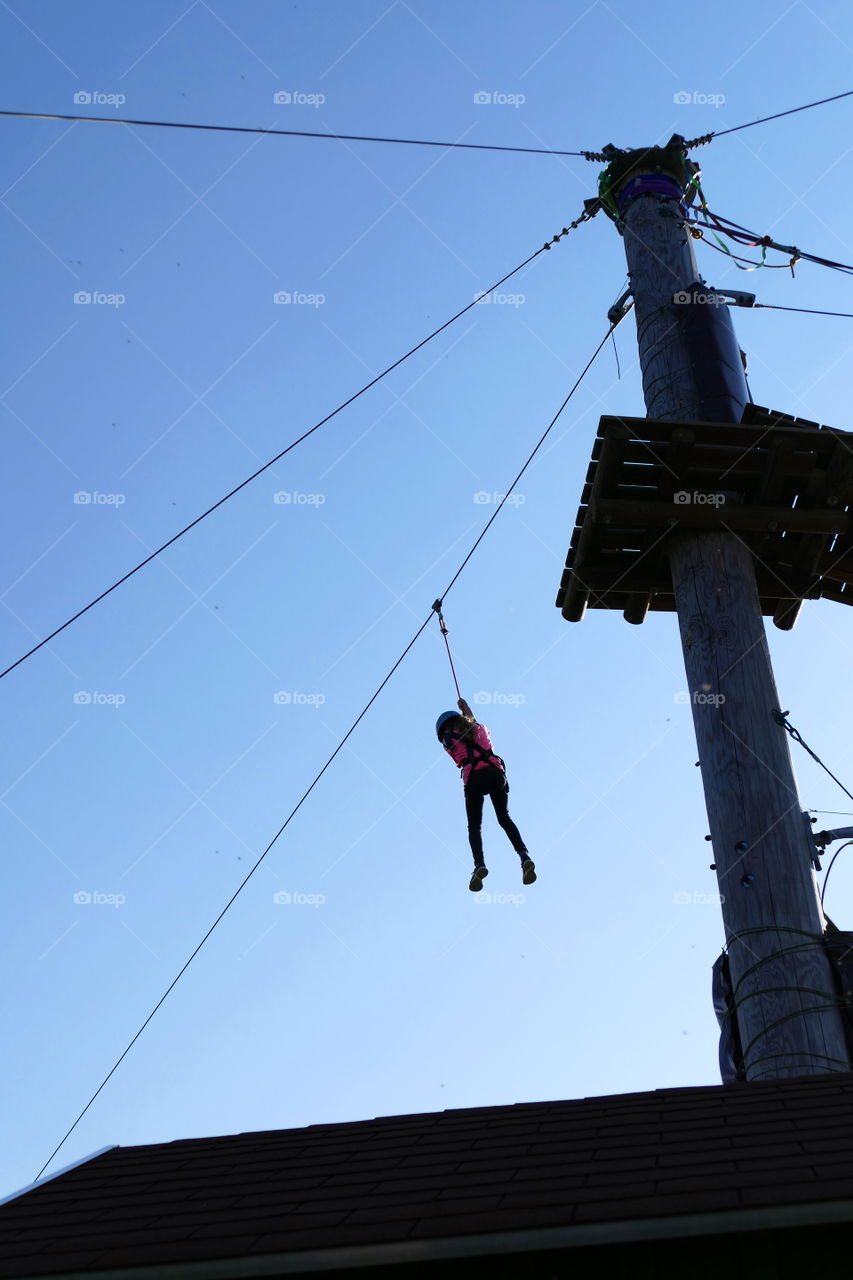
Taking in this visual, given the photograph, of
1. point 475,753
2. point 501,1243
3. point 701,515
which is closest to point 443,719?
point 475,753

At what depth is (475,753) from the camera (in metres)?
10.2

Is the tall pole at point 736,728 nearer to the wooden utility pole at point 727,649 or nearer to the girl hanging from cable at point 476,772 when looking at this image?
the wooden utility pole at point 727,649

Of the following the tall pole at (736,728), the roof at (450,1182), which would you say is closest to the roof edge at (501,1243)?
the roof at (450,1182)

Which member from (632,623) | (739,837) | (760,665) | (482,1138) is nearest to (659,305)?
(632,623)

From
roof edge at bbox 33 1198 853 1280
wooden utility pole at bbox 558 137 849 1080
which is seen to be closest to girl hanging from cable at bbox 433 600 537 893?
wooden utility pole at bbox 558 137 849 1080

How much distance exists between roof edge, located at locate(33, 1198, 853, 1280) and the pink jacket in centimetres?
587

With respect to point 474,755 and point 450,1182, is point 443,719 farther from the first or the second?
point 450,1182

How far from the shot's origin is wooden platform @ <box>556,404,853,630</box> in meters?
7.35

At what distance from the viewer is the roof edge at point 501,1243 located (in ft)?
13.8

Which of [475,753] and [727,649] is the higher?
[475,753]

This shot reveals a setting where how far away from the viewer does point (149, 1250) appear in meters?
4.68

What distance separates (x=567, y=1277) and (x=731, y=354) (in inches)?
225

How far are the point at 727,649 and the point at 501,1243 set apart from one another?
12.3 ft

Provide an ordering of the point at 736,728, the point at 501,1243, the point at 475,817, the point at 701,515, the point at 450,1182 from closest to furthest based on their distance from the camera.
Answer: the point at 501,1243
the point at 450,1182
the point at 736,728
the point at 701,515
the point at 475,817
